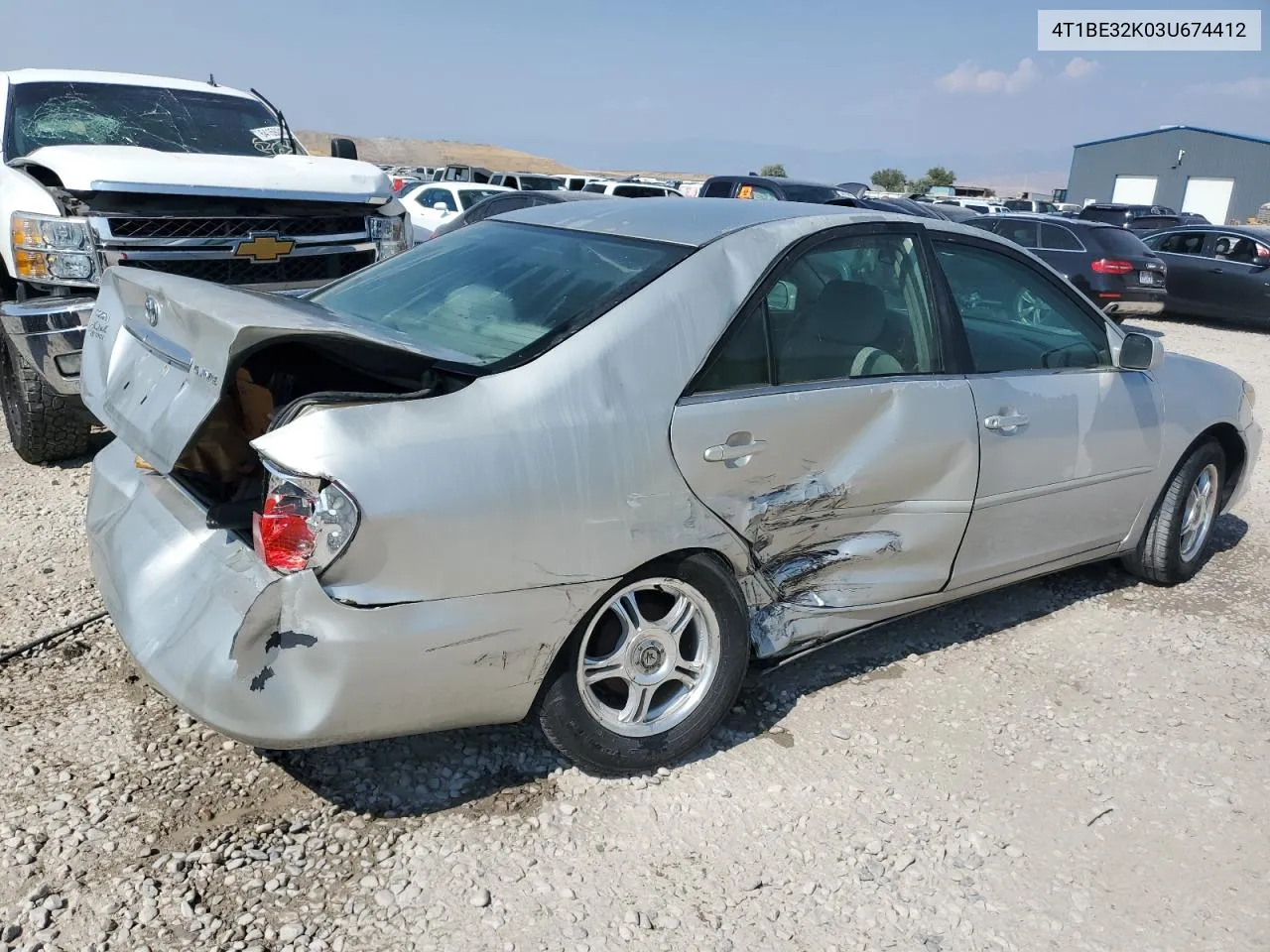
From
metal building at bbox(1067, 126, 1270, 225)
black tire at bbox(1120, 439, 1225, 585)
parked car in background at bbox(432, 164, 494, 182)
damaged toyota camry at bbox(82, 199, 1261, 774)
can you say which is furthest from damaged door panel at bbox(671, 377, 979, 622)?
metal building at bbox(1067, 126, 1270, 225)

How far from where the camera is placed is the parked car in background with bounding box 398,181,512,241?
16.8m

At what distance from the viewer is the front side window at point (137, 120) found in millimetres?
6098

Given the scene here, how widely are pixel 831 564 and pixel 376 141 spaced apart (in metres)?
120

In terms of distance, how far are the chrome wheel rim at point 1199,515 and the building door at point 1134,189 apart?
179 feet

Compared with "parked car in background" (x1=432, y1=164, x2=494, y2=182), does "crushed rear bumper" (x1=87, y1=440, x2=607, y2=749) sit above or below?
above

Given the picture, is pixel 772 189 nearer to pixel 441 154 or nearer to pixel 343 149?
pixel 343 149

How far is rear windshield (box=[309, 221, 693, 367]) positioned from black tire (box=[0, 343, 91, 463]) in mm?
2408

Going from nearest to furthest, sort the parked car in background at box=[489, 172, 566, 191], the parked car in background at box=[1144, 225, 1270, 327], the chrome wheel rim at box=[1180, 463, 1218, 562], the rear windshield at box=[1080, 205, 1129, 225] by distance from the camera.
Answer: the chrome wheel rim at box=[1180, 463, 1218, 562], the parked car in background at box=[1144, 225, 1270, 327], the parked car in background at box=[489, 172, 566, 191], the rear windshield at box=[1080, 205, 1129, 225]

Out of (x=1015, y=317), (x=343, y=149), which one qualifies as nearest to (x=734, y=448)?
(x=1015, y=317)

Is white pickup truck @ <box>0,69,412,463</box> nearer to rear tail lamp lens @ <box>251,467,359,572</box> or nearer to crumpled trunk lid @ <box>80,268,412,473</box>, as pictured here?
crumpled trunk lid @ <box>80,268,412,473</box>

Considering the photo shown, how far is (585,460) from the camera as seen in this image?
2.54 m

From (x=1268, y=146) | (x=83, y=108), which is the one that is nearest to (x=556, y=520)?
(x=83, y=108)

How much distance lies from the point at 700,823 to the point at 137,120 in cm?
607

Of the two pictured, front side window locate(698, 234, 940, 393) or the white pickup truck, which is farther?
the white pickup truck
